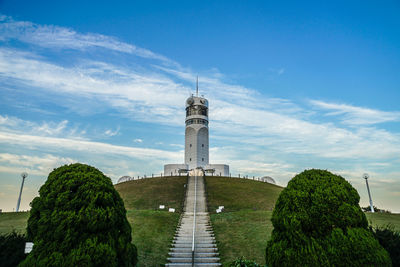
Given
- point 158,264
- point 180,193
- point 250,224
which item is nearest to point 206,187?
point 180,193

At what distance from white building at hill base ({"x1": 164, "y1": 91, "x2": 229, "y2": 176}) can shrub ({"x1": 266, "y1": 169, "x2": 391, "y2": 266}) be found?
168 feet

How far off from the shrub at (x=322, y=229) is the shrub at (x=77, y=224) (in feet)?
18.7

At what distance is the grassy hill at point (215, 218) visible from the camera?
678 inches

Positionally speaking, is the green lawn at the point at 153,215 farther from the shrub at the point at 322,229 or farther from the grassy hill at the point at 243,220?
the shrub at the point at 322,229

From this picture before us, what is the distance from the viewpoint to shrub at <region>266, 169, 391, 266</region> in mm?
8977

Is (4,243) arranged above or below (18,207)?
below

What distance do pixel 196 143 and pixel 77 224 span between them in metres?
56.9

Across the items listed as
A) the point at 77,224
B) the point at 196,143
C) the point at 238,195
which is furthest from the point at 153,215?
the point at 196,143

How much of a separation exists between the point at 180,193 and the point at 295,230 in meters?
31.7

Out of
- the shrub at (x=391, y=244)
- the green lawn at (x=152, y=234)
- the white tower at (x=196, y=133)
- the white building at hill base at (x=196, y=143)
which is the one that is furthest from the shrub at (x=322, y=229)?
the white tower at (x=196, y=133)

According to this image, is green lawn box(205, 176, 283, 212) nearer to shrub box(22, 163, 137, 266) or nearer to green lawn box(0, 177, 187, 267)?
green lawn box(0, 177, 187, 267)

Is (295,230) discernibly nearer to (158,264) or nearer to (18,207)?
(158,264)

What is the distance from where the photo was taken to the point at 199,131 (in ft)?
219

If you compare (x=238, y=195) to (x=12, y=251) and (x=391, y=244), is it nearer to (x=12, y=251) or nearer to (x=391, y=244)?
(x=391, y=244)
